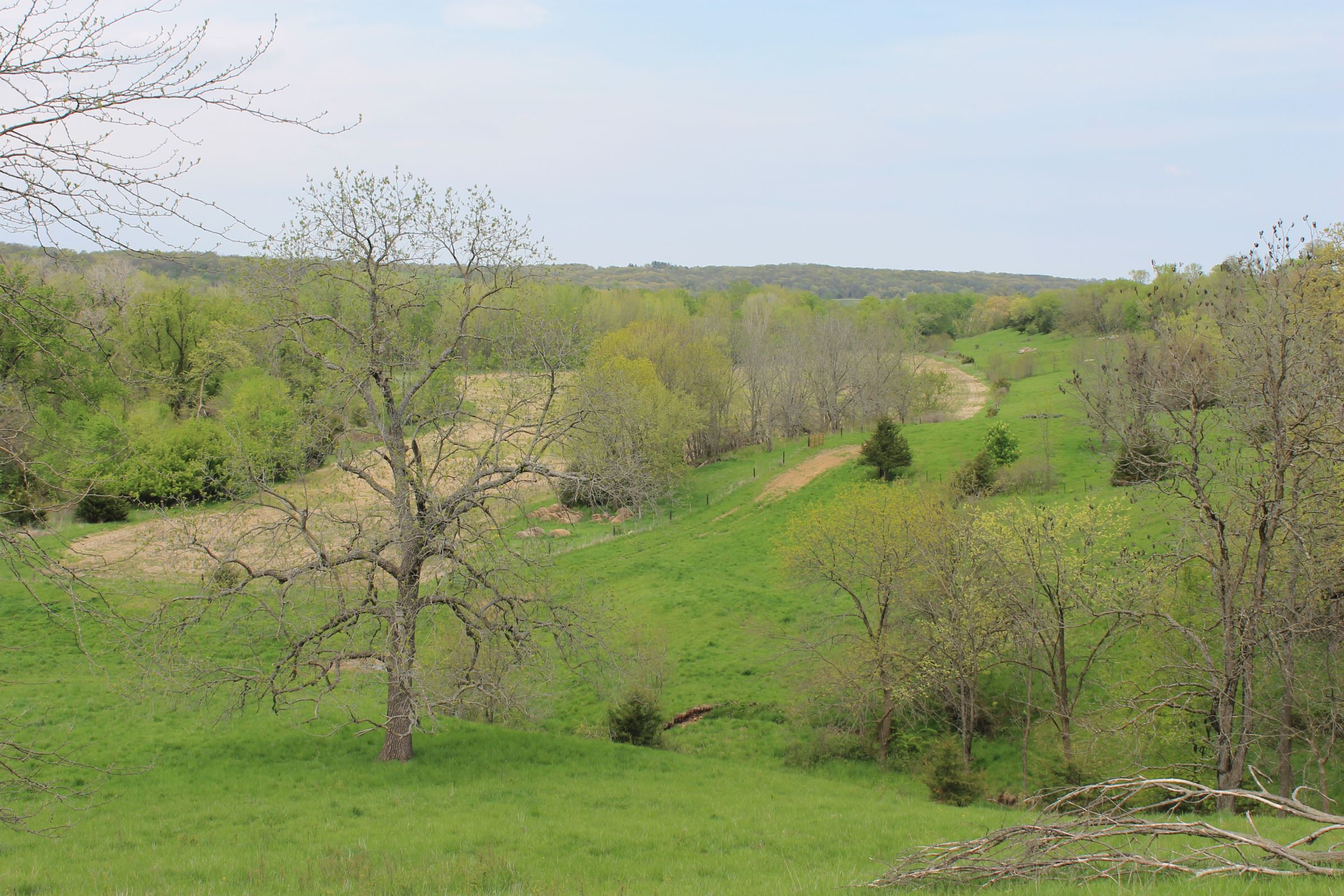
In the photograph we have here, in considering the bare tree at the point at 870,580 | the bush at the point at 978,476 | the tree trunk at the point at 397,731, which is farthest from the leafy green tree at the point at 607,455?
the bush at the point at 978,476

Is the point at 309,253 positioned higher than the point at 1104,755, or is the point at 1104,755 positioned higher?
the point at 309,253

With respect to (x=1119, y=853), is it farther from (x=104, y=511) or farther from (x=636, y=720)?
(x=104, y=511)

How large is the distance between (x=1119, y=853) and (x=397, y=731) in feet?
41.7

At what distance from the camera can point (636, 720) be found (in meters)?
21.5

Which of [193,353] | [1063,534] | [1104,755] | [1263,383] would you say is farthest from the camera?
[193,353]

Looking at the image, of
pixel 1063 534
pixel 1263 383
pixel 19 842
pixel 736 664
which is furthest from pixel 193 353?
pixel 1263 383

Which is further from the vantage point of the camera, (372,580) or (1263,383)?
(372,580)

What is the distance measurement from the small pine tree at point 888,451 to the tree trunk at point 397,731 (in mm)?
34532

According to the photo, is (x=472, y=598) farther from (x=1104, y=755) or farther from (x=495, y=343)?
(x=1104, y=755)

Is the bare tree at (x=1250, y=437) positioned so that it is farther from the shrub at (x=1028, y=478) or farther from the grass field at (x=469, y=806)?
the shrub at (x=1028, y=478)

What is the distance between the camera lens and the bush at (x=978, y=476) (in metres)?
38.1

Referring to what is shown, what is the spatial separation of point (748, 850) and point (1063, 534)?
1408cm

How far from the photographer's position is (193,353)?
1737 inches

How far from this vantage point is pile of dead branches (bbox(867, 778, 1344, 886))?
6.20 metres
